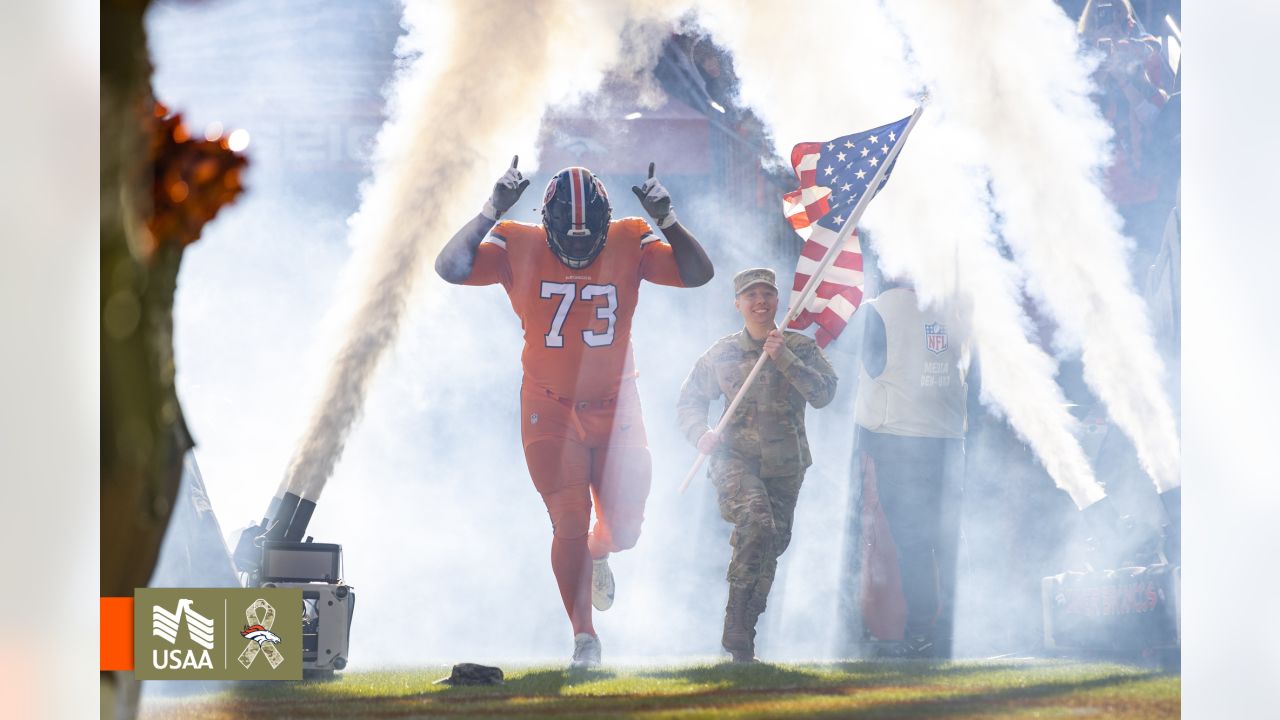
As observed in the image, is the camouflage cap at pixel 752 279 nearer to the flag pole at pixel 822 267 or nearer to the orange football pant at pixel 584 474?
the flag pole at pixel 822 267

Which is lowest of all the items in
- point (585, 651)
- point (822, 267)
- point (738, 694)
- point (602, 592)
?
point (738, 694)

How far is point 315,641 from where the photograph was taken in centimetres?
369

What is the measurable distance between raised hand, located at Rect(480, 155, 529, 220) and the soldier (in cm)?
85

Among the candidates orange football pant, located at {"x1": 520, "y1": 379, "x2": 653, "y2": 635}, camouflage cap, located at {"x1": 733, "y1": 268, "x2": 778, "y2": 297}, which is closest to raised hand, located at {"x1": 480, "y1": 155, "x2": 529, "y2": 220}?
orange football pant, located at {"x1": 520, "y1": 379, "x2": 653, "y2": 635}

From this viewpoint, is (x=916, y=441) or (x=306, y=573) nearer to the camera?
(x=306, y=573)

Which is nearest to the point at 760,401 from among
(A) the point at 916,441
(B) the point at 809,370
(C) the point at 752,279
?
(B) the point at 809,370

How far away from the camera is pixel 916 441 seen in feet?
12.7

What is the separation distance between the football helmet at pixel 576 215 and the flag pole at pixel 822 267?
724 millimetres

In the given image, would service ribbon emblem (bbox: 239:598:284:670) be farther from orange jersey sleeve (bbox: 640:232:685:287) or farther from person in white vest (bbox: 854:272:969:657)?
person in white vest (bbox: 854:272:969:657)

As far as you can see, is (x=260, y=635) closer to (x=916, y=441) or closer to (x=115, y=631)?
(x=115, y=631)

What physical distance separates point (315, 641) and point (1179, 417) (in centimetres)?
324

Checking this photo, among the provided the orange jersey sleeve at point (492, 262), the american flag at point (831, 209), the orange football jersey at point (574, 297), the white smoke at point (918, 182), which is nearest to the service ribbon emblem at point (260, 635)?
the orange football jersey at point (574, 297)

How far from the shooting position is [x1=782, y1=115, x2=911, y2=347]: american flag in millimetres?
3771

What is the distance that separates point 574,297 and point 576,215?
296 millimetres
